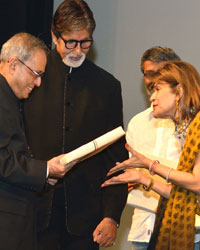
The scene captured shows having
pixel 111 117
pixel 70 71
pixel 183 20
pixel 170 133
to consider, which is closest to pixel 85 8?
pixel 70 71

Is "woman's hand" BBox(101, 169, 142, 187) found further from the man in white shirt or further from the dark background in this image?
the dark background

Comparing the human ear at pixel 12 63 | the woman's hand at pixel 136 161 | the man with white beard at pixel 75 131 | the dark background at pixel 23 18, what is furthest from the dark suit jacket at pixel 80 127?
the dark background at pixel 23 18

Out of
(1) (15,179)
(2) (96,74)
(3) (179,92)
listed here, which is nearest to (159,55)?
(2) (96,74)

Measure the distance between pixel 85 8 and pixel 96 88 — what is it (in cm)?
50

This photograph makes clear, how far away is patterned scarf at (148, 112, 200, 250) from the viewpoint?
3086 mm

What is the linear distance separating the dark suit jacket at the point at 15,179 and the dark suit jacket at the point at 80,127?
1.31 ft

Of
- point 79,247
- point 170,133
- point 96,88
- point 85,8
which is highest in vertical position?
point 85,8

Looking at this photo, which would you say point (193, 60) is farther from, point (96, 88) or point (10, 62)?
point (10, 62)

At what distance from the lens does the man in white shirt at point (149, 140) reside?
3.77m

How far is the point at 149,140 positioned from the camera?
3.87 meters

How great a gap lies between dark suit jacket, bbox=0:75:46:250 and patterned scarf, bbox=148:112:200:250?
719 millimetres

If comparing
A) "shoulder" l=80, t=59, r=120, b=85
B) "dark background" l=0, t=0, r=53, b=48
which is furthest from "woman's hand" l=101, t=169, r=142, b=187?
"dark background" l=0, t=0, r=53, b=48

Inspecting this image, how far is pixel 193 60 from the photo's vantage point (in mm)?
4566

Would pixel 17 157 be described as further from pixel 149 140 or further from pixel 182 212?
pixel 149 140
